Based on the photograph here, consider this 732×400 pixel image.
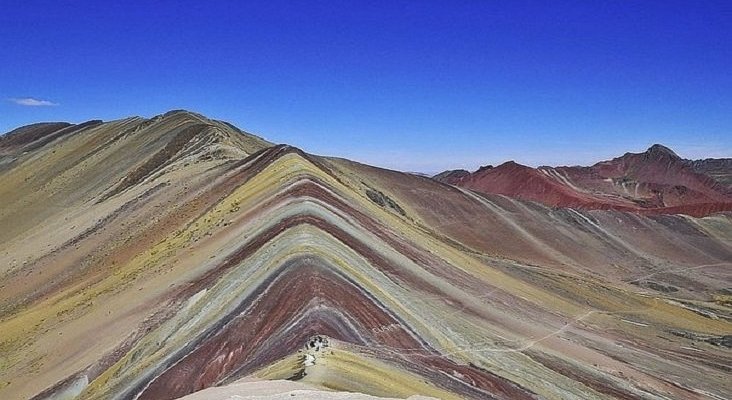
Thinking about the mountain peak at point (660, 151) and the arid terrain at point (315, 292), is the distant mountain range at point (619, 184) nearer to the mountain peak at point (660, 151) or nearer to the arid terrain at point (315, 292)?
the mountain peak at point (660, 151)

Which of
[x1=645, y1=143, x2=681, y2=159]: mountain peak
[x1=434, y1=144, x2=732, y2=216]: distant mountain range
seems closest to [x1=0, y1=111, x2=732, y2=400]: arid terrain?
[x1=434, y1=144, x2=732, y2=216]: distant mountain range

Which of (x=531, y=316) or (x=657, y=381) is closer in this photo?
(x=657, y=381)

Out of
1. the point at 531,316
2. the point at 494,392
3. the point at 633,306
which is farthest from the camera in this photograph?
the point at 633,306

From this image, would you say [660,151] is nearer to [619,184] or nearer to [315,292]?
[619,184]

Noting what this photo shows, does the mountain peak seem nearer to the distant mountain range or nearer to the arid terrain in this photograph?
the distant mountain range

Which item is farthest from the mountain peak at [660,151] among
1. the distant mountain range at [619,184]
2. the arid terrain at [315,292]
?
the arid terrain at [315,292]

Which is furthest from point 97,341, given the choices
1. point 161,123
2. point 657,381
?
point 161,123

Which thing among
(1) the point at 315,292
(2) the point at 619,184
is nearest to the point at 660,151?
(2) the point at 619,184

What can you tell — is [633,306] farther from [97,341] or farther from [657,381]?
[97,341]
